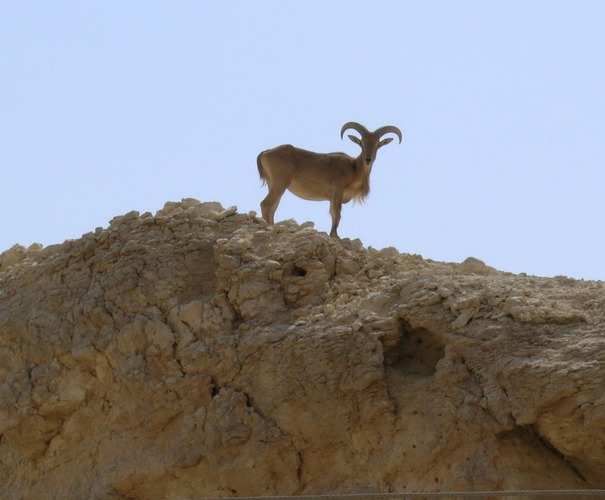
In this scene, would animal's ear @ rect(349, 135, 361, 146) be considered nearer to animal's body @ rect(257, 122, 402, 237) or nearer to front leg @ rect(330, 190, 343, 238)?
animal's body @ rect(257, 122, 402, 237)

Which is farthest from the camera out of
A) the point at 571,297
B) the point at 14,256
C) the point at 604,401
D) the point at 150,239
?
the point at 14,256

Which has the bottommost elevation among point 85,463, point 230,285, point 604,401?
point 85,463

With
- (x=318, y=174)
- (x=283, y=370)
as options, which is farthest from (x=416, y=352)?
(x=318, y=174)

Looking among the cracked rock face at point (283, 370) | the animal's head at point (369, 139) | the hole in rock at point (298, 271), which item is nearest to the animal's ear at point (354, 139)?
the animal's head at point (369, 139)

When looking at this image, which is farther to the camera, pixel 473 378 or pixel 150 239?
pixel 150 239

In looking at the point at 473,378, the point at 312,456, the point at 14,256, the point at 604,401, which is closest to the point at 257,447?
the point at 312,456

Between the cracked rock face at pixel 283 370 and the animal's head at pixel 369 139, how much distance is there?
457 cm

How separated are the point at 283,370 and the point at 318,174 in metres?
6.48

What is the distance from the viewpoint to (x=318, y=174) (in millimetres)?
19625

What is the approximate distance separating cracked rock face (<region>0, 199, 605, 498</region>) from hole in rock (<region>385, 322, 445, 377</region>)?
2 cm

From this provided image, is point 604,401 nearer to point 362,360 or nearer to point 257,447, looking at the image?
point 362,360

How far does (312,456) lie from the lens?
13414 millimetres

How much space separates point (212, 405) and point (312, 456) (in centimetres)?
121

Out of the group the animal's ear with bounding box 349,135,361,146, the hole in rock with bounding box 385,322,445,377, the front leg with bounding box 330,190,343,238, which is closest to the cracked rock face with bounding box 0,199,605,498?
the hole in rock with bounding box 385,322,445,377
